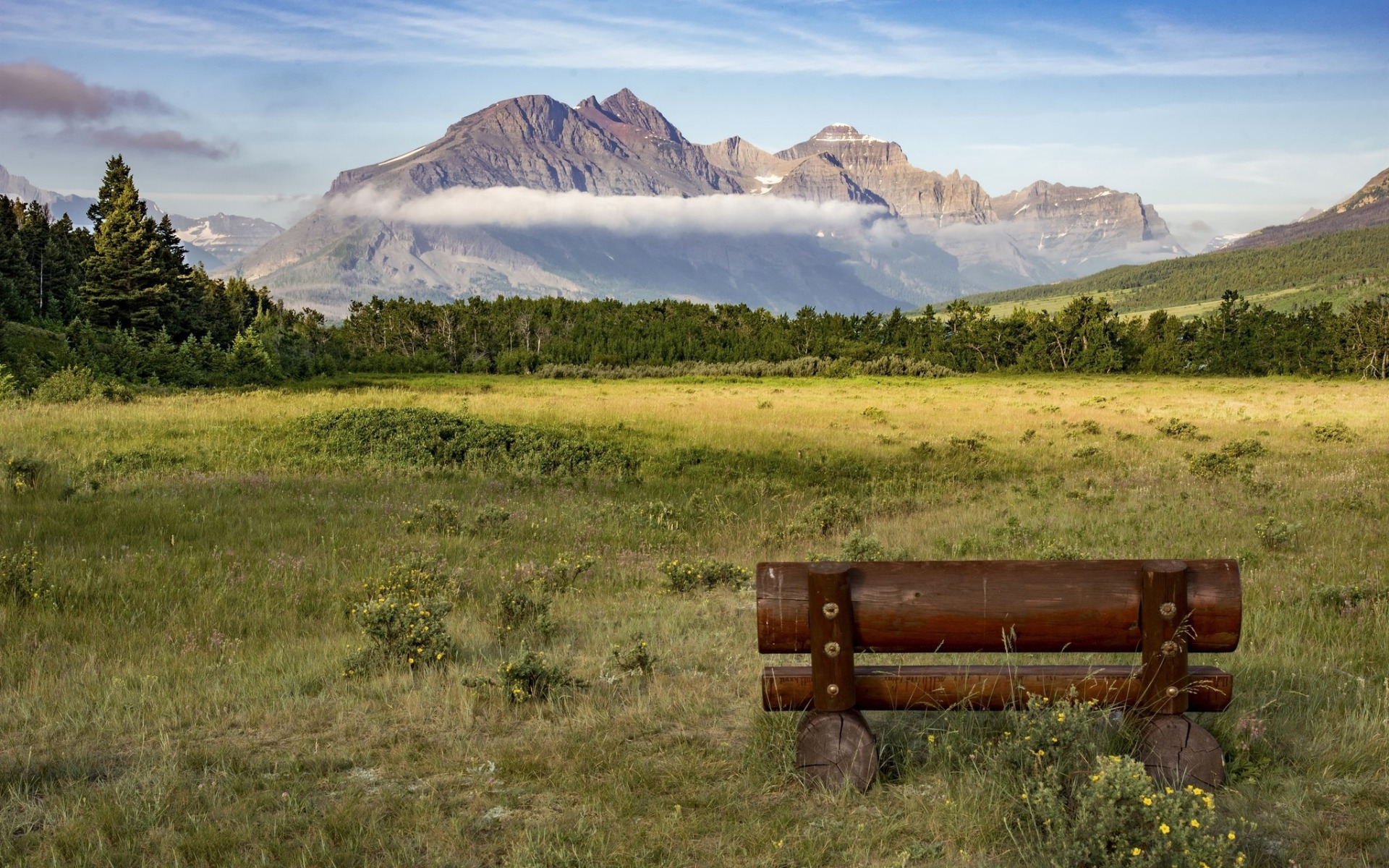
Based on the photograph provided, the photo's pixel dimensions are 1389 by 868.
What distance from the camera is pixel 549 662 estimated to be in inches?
295

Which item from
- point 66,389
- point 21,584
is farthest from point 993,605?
point 66,389

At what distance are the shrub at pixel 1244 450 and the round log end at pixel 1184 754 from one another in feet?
72.6

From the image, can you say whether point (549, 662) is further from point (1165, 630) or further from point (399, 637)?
point (1165, 630)

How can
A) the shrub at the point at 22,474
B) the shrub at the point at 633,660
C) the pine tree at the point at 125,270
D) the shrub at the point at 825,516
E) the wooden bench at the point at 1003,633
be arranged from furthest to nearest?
the pine tree at the point at 125,270 → the shrub at the point at 825,516 → the shrub at the point at 22,474 → the shrub at the point at 633,660 → the wooden bench at the point at 1003,633

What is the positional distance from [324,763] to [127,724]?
73.0 inches

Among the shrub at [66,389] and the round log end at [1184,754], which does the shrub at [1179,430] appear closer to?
the round log end at [1184,754]

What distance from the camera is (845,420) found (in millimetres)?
37188

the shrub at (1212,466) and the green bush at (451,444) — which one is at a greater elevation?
the green bush at (451,444)

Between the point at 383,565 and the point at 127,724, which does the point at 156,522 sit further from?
the point at 127,724

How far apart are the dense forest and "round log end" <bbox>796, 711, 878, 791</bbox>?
1660 inches

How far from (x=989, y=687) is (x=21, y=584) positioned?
33.6 feet

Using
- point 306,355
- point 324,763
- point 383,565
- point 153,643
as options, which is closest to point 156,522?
point 383,565

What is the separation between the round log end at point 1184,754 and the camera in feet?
16.3

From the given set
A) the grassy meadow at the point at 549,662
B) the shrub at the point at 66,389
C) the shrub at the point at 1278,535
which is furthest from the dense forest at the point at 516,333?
the shrub at the point at 1278,535
